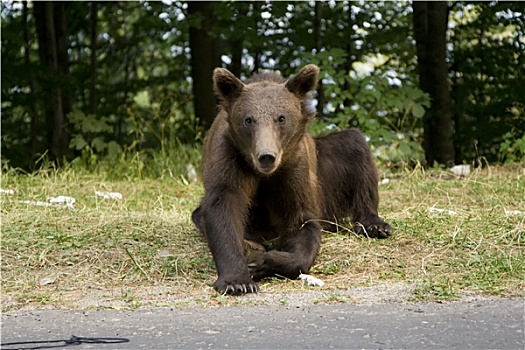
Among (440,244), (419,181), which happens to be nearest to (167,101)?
(419,181)

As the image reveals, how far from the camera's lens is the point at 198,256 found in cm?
588

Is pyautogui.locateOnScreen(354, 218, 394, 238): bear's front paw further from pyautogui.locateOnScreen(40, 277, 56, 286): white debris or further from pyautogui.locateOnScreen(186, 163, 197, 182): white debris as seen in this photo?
pyautogui.locateOnScreen(186, 163, 197, 182): white debris

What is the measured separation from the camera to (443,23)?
12289 mm

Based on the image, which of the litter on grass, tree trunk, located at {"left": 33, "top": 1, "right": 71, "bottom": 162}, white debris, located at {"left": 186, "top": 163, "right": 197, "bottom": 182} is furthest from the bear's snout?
tree trunk, located at {"left": 33, "top": 1, "right": 71, "bottom": 162}

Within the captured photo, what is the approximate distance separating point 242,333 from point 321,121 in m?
7.39

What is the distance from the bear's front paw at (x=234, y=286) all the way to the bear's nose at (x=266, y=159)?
718 millimetres

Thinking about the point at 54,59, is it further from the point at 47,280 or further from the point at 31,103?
the point at 47,280

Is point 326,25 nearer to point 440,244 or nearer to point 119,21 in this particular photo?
point 119,21

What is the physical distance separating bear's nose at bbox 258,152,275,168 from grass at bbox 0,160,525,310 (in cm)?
72

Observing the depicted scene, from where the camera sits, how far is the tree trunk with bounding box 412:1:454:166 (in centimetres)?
1230

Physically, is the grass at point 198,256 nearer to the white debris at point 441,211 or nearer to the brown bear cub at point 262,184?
the white debris at point 441,211

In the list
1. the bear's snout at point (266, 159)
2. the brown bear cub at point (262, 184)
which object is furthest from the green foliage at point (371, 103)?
the bear's snout at point (266, 159)

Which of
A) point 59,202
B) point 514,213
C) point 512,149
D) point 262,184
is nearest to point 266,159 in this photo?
point 262,184

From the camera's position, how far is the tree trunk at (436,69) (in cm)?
1230
